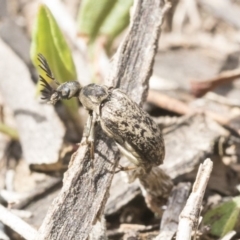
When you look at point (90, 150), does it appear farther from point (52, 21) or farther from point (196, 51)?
point (196, 51)

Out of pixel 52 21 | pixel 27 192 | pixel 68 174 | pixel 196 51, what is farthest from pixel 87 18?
pixel 68 174

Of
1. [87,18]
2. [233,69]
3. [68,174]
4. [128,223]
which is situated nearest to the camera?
[68,174]

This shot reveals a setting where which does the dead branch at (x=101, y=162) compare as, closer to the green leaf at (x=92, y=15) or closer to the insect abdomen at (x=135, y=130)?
the insect abdomen at (x=135, y=130)

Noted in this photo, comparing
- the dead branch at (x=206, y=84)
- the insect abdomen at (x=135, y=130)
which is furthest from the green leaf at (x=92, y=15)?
the insect abdomen at (x=135, y=130)

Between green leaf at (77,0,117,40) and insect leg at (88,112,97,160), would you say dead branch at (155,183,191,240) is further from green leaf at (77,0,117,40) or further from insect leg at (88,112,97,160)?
green leaf at (77,0,117,40)

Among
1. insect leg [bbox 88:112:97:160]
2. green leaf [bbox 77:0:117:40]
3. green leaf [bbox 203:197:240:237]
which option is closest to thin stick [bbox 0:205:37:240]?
insect leg [bbox 88:112:97:160]

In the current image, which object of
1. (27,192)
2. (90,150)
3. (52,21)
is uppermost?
(52,21)

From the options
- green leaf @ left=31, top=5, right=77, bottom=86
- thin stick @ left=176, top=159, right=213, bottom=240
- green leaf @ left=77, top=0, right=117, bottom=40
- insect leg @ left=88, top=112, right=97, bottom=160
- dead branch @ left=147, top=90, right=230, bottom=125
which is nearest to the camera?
thin stick @ left=176, top=159, right=213, bottom=240
